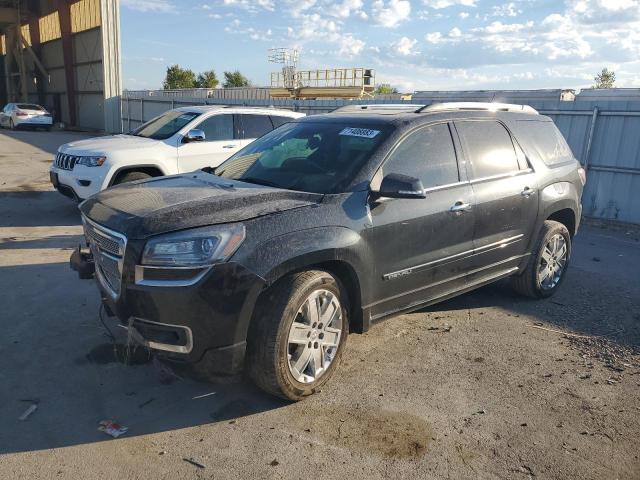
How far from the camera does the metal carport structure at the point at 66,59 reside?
29.9 meters

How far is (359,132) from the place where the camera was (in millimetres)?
4164

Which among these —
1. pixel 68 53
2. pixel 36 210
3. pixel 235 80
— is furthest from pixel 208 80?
pixel 36 210

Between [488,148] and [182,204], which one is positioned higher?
[488,148]

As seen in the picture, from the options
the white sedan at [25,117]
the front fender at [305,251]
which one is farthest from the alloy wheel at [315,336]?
the white sedan at [25,117]

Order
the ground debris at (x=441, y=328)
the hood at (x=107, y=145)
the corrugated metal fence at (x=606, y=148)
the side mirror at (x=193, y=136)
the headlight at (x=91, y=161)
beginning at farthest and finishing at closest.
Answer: the corrugated metal fence at (x=606, y=148)
the side mirror at (x=193, y=136)
the hood at (x=107, y=145)
the headlight at (x=91, y=161)
the ground debris at (x=441, y=328)

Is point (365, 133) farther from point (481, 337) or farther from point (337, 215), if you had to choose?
point (481, 337)

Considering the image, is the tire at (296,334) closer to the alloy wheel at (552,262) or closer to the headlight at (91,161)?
the alloy wheel at (552,262)

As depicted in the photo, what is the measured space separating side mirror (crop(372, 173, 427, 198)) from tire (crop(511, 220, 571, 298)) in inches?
88.2

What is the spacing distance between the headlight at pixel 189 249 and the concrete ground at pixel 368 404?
0.90m

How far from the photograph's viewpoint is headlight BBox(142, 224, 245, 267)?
3037 millimetres

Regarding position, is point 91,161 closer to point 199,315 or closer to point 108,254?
point 108,254

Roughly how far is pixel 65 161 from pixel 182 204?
5648 millimetres

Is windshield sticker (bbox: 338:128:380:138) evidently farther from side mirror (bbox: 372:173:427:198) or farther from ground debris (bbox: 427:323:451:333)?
ground debris (bbox: 427:323:451:333)

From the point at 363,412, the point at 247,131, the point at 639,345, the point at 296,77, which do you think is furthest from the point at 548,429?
the point at 296,77
